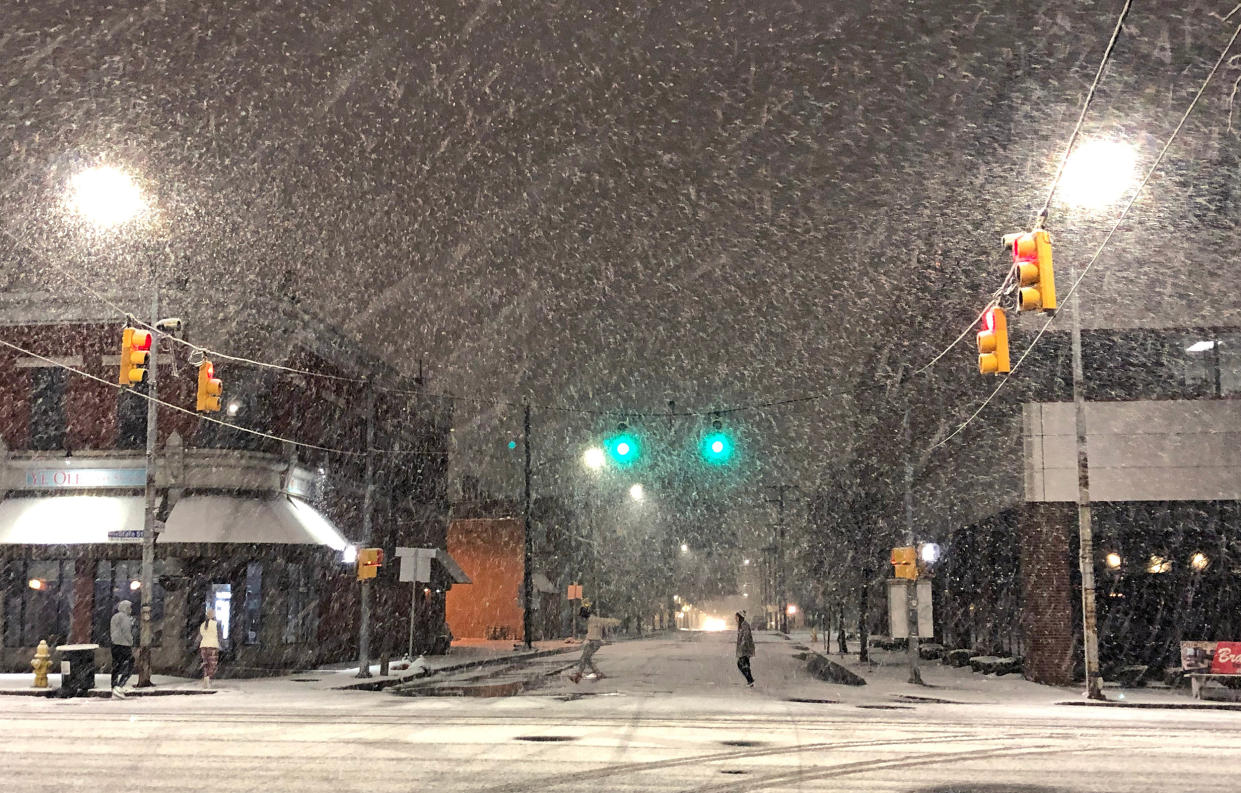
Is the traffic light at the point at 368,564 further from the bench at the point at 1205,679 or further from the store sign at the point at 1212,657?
the bench at the point at 1205,679

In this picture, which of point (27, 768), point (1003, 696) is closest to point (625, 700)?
point (1003, 696)

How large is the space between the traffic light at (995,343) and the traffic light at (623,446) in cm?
890

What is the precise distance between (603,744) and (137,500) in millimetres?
19503

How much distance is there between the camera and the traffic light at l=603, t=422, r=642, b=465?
2361 cm

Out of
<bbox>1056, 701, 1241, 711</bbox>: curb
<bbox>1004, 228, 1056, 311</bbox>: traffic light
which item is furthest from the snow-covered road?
<bbox>1004, 228, 1056, 311</bbox>: traffic light

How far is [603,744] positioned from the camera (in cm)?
1388

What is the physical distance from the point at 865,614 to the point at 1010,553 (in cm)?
840

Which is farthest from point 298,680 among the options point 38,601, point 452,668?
point 38,601

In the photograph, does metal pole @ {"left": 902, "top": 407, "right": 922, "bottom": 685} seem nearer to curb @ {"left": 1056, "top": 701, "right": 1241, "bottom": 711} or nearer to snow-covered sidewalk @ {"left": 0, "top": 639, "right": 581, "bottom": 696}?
curb @ {"left": 1056, "top": 701, "right": 1241, "bottom": 711}

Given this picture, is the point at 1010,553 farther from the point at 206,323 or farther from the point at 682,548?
the point at 682,548

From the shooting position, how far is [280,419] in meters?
30.9

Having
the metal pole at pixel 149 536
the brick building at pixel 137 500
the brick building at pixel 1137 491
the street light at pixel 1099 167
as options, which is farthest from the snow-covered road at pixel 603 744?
Answer: the street light at pixel 1099 167

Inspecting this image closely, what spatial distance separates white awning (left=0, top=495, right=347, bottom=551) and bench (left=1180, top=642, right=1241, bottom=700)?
20.1 metres

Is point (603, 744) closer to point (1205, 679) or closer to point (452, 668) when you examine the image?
point (1205, 679)
